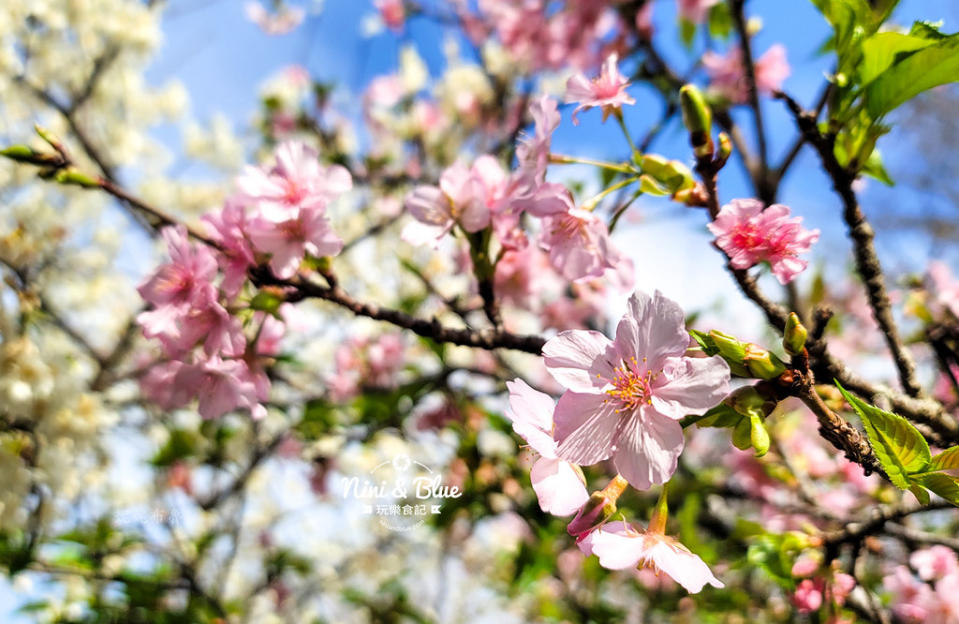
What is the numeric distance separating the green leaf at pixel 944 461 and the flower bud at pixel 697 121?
42 cm

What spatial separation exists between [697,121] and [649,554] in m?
0.52

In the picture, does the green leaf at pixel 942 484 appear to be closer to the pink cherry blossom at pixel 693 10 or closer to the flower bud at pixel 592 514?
the flower bud at pixel 592 514

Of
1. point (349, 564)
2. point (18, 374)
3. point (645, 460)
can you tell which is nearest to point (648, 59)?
point (645, 460)

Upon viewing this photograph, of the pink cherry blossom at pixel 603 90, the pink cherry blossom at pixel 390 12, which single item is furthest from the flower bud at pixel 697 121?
the pink cherry blossom at pixel 390 12

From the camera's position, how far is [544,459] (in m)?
0.67

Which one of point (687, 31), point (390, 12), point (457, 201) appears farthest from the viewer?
point (390, 12)

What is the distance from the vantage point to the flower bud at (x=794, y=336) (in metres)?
0.60

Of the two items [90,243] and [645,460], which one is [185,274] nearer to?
[645,460]

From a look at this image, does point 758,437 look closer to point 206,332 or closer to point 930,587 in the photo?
point 206,332

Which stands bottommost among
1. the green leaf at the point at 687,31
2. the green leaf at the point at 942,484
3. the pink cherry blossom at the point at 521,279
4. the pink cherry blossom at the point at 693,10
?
the pink cherry blossom at the point at 521,279

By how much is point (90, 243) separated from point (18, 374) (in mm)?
4644

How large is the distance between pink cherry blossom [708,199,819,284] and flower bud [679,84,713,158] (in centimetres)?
8

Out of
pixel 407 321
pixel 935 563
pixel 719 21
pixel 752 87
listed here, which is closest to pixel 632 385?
pixel 407 321

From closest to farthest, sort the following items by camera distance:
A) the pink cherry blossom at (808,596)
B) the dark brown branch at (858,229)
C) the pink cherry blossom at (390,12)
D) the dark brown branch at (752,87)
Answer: the dark brown branch at (858,229) → the pink cherry blossom at (808,596) → the dark brown branch at (752,87) → the pink cherry blossom at (390,12)
